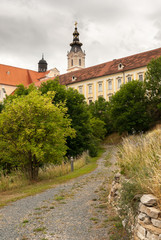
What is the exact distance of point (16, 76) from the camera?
75.1 meters

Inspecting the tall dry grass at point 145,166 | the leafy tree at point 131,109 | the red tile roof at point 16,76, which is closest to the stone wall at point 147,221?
the tall dry grass at point 145,166

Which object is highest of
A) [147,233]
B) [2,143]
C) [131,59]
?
[131,59]

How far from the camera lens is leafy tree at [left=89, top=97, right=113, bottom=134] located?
41719 millimetres

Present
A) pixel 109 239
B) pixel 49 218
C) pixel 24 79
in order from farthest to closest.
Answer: pixel 24 79 < pixel 49 218 < pixel 109 239

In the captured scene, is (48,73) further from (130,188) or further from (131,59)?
(130,188)

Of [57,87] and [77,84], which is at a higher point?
[77,84]

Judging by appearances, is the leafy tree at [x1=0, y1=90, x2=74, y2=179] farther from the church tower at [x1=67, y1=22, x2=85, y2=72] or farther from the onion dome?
the onion dome

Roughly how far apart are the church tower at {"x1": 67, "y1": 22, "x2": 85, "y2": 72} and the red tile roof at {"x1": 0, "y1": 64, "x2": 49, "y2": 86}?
523 inches

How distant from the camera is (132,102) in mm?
34531

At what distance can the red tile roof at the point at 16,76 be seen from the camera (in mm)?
71812

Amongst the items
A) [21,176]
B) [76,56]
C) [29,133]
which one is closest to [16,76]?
[76,56]

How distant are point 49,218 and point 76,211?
0.93 metres

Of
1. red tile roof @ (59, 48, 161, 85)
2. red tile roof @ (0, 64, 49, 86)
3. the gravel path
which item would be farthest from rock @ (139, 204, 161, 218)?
red tile roof @ (0, 64, 49, 86)

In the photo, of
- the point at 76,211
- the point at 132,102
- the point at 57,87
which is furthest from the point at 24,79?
the point at 76,211
